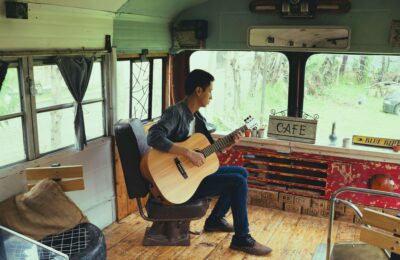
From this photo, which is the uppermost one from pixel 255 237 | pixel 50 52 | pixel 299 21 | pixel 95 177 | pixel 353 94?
pixel 299 21

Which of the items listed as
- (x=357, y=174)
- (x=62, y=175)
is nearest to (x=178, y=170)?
(x=62, y=175)

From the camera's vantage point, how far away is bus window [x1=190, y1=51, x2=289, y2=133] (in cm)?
484

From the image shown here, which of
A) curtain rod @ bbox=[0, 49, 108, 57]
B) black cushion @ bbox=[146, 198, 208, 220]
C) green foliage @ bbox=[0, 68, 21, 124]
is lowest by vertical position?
black cushion @ bbox=[146, 198, 208, 220]

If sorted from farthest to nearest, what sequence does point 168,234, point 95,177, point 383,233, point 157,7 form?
point 157,7, point 95,177, point 168,234, point 383,233

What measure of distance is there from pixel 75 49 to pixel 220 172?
1.70 m

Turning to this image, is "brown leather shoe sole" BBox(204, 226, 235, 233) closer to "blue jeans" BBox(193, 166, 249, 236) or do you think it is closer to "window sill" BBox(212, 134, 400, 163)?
"blue jeans" BBox(193, 166, 249, 236)

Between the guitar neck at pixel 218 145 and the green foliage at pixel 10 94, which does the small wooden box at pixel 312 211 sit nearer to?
the guitar neck at pixel 218 145

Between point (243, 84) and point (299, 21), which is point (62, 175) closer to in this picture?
point (243, 84)

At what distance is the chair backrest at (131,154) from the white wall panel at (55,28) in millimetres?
851

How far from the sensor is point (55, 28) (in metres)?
3.37

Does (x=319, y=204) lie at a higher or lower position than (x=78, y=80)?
lower

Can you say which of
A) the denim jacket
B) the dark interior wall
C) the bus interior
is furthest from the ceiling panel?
the denim jacket

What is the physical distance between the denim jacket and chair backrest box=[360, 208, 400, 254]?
5.63 feet

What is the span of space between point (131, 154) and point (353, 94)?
8.58 feet
